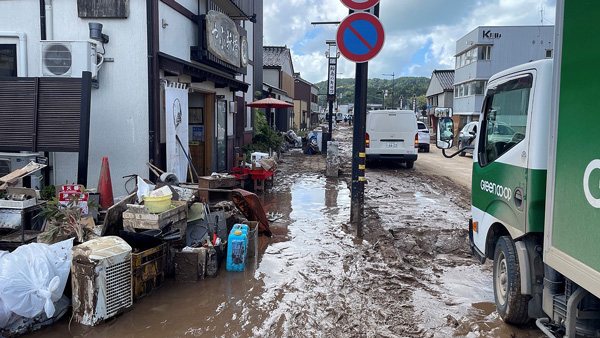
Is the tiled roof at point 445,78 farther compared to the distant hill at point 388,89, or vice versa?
the distant hill at point 388,89

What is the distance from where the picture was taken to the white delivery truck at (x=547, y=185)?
9.23 feet

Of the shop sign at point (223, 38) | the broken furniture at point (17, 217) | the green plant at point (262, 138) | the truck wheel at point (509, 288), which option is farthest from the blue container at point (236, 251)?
the green plant at point (262, 138)

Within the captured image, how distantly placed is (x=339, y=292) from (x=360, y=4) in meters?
4.59

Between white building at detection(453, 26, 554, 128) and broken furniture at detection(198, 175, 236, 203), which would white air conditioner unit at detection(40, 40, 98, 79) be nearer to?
broken furniture at detection(198, 175, 236, 203)

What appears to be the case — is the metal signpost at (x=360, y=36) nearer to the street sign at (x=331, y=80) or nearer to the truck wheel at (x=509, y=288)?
the truck wheel at (x=509, y=288)

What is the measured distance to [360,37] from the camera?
7.09 metres

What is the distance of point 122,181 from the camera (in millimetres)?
7984

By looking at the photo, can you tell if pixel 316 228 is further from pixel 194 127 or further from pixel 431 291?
pixel 194 127

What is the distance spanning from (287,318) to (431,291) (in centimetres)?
182

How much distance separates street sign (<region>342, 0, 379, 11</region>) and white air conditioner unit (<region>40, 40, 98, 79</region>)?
167 inches

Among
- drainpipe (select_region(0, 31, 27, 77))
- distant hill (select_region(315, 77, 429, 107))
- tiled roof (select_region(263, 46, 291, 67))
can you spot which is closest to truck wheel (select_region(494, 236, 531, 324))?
drainpipe (select_region(0, 31, 27, 77))

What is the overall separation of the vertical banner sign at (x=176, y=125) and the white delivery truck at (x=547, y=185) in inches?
216

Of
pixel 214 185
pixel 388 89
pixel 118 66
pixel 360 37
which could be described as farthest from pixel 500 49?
pixel 388 89

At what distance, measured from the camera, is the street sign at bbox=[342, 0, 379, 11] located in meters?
7.09
